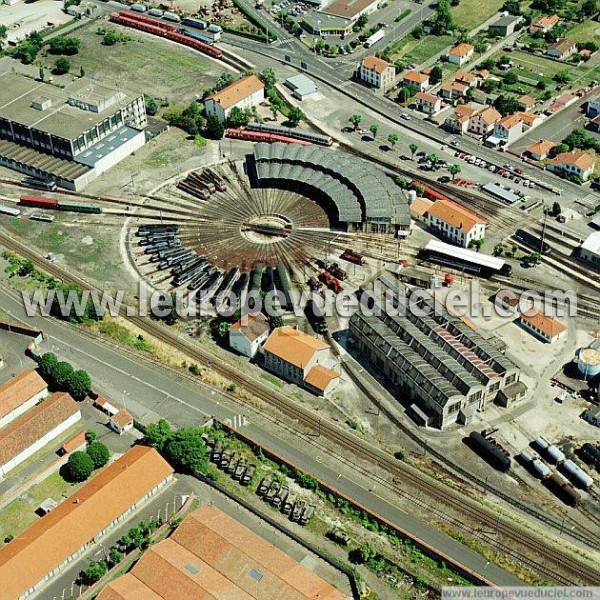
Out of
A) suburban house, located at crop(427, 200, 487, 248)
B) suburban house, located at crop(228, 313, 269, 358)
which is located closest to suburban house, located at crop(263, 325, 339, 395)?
suburban house, located at crop(228, 313, 269, 358)

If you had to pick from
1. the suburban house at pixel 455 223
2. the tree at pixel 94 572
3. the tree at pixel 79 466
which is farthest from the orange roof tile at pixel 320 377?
the suburban house at pixel 455 223

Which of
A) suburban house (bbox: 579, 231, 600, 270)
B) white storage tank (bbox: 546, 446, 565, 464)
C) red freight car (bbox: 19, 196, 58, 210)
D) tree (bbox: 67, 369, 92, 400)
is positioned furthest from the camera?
red freight car (bbox: 19, 196, 58, 210)

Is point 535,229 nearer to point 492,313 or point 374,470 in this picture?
point 492,313

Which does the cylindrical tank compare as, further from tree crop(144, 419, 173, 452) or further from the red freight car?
the red freight car

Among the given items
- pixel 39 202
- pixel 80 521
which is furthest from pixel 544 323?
pixel 39 202

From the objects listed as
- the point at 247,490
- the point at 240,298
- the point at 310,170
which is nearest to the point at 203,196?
the point at 310,170

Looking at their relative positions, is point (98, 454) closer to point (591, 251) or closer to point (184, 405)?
point (184, 405)
